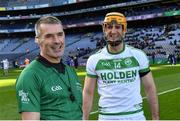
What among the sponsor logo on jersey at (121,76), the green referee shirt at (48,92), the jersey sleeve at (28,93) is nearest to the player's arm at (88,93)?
the sponsor logo on jersey at (121,76)

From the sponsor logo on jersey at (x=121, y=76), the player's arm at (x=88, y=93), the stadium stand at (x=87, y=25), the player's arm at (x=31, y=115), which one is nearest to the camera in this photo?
the player's arm at (x=31, y=115)

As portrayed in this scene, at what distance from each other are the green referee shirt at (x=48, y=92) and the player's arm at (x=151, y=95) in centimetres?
191

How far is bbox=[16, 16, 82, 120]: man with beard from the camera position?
3506 mm

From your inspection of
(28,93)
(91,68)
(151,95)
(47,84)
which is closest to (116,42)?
(91,68)

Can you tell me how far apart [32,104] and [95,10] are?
240 ft

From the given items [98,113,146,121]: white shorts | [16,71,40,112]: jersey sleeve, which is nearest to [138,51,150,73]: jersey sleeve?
[98,113,146,121]: white shorts

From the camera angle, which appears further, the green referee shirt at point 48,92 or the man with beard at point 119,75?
the man with beard at point 119,75

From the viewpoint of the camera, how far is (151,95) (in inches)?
223

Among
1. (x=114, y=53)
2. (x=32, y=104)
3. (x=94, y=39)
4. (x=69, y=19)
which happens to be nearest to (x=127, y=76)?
(x=114, y=53)

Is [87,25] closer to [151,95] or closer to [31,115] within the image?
[151,95]

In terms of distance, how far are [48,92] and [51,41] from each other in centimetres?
43

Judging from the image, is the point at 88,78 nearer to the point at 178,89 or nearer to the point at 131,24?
the point at 178,89

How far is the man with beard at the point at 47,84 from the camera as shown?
3.51 metres

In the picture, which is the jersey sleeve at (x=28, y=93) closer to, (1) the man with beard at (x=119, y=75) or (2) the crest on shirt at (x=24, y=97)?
(2) the crest on shirt at (x=24, y=97)
